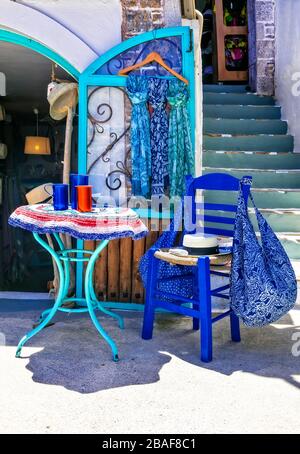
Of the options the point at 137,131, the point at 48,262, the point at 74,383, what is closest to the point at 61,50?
the point at 137,131

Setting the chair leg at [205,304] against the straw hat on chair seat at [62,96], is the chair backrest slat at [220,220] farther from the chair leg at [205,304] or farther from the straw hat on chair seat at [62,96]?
the straw hat on chair seat at [62,96]

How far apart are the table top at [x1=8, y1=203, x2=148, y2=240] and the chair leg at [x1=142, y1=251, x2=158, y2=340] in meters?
0.40

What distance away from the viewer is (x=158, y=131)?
4320mm

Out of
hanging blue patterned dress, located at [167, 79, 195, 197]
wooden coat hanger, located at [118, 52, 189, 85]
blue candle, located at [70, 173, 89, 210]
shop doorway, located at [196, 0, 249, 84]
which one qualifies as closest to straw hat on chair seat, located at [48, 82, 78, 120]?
wooden coat hanger, located at [118, 52, 189, 85]

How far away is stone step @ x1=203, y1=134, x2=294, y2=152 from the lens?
20.4 feet

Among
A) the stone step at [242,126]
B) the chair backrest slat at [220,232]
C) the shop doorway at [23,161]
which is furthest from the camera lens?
the shop doorway at [23,161]

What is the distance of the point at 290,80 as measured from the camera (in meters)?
6.79

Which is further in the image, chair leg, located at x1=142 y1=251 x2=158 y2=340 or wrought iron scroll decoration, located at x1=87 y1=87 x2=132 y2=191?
wrought iron scroll decoration, located at x1=87 y1=87 x2=132 y2=191

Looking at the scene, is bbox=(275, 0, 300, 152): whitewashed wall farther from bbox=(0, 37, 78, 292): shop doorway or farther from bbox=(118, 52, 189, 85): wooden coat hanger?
bbox=(0, 37, 78, 292): shop doorway

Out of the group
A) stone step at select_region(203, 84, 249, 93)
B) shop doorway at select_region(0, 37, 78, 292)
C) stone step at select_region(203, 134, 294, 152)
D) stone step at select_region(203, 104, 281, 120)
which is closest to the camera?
stone step at select_region(203, 134, 294, 152)

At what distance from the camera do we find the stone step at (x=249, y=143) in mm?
6215

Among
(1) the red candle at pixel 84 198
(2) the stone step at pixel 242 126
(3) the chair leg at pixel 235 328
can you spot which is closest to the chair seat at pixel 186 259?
(3) the chair leg at pixel 235 328

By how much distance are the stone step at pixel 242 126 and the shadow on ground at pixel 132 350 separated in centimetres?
299
